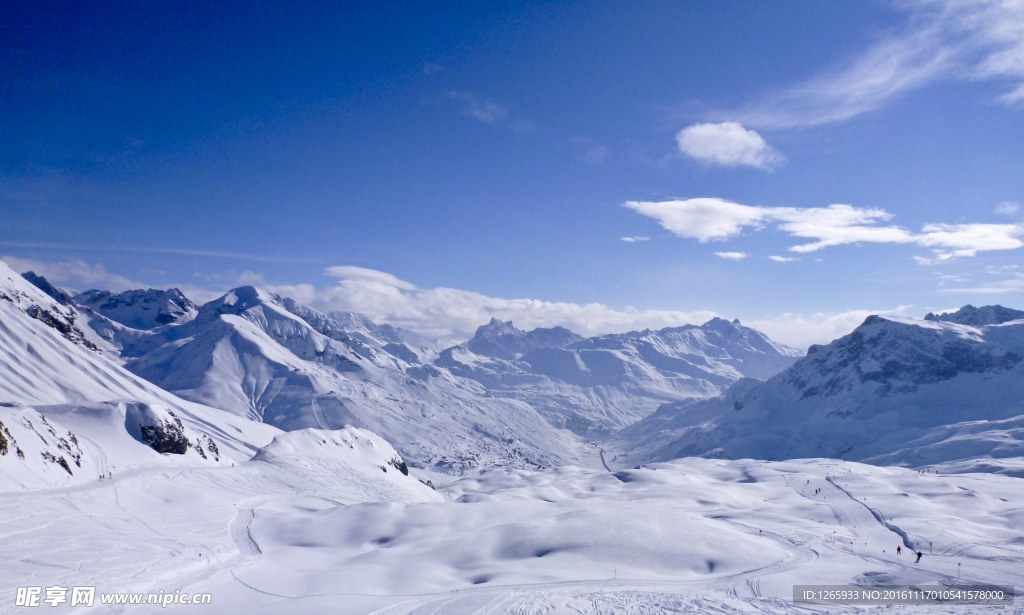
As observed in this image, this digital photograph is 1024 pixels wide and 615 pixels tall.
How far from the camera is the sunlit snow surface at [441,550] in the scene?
29.9m

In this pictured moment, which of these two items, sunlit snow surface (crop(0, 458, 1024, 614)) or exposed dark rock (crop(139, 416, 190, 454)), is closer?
sunlit snow surface (crop(0, 458, 1024, 614))

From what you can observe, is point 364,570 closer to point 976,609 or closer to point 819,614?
point 819,614

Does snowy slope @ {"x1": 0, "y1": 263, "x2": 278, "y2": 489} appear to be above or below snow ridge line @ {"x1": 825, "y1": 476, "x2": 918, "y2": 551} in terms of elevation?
above

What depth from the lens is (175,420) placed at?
8156 cm

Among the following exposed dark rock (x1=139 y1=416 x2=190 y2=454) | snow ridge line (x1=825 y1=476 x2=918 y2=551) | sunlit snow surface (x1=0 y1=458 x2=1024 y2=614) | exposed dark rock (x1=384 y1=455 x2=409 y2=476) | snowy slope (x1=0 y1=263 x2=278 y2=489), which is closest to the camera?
sunlit snow surface (x1=0 y1=458 x2=1024 y2=614)

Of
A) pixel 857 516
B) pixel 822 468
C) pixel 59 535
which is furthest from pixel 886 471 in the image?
pixel 59 535

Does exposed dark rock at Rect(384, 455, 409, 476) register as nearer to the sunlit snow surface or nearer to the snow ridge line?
the sunlit snow surface

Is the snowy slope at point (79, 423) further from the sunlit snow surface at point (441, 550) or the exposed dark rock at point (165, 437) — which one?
the sunlit snow surface at point (441, 550)

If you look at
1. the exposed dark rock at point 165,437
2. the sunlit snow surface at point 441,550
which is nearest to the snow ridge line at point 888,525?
the sunlit snow surface at point 441,550

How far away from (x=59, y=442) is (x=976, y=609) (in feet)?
261

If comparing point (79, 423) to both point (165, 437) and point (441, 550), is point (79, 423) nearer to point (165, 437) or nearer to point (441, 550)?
point (165, 437)

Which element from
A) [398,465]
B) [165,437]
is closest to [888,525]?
[398,465]

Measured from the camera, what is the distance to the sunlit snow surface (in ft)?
98.1

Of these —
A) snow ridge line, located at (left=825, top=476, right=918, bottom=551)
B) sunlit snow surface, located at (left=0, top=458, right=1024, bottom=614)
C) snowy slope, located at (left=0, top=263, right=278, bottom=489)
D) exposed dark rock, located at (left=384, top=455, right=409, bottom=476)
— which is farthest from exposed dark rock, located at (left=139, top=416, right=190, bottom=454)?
snow ridge line, located at (left=825, top=476, right=918, bottom=551)
